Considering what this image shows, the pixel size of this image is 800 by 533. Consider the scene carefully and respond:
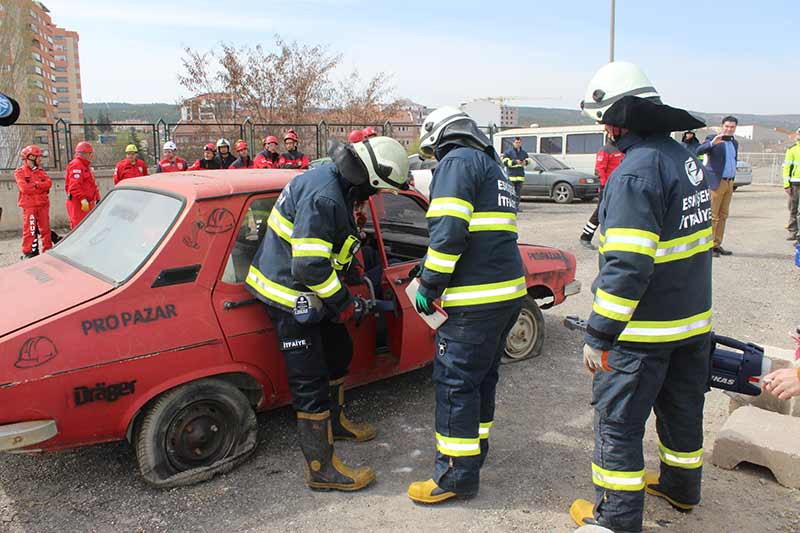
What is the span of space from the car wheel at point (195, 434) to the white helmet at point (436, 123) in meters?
1.70

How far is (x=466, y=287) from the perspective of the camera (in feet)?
10.3

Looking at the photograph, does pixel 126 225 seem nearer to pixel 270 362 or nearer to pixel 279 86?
pixel 270 362

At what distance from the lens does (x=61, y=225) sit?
13477 millimetres

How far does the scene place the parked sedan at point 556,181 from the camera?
17578 millimetres

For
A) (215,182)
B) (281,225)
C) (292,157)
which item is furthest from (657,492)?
(292,157)

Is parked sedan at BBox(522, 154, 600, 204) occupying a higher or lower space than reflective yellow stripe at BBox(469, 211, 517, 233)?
lower

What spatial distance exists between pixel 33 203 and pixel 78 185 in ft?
2.42

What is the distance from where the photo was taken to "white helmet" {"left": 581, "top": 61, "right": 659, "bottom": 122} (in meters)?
2.85

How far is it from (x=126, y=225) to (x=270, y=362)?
1.16 m

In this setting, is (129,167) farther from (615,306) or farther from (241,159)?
(615,306)

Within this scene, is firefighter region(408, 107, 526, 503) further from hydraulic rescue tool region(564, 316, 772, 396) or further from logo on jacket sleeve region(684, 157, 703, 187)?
hydraulic rescue tool region(564, 316, 772, 396)

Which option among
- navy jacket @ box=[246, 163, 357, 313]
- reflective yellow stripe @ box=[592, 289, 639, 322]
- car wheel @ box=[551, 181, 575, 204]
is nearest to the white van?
car wheel @ box=[551, 181, 575, 204]

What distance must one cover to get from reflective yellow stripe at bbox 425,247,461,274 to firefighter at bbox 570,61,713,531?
0.67m

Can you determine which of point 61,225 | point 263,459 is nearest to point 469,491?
point 263,459
